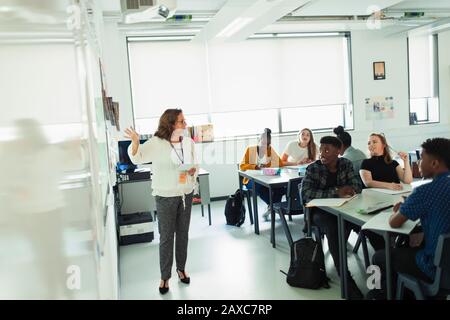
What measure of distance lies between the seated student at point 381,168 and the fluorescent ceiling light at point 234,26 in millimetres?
2308

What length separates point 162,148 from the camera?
3.24 meters

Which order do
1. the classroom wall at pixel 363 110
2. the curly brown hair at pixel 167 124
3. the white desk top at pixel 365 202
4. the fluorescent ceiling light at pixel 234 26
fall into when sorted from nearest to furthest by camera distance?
the white desk top at pixel 365 202 → the curly brown hair at pixel 167 124 → the fluorescent ceiling light at pixel 234 26 → the classroom wall at pixel 363 110

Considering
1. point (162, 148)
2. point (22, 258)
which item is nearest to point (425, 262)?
point (162, 148)

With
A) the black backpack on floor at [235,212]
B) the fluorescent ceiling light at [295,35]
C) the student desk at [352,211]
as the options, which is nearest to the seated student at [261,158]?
the black backpack on floor at [235,212]

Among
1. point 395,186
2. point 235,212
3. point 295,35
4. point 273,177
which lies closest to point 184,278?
point 273,177

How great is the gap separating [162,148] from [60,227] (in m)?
2.50

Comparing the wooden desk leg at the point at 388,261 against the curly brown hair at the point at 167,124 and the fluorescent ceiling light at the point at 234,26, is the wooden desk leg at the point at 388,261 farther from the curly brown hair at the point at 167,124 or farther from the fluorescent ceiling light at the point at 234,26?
the fluorescent ceiling light at the point at 234,26

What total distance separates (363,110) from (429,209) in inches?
229

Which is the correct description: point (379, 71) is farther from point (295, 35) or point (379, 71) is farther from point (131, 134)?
point (131, 134)

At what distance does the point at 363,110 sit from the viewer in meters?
7.73

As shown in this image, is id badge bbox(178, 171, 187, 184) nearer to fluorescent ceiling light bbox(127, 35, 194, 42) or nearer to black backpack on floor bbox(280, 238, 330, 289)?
black backpack on floor bbox(280, 238, 330, 289)

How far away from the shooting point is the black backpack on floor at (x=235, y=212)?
5285 millimetres

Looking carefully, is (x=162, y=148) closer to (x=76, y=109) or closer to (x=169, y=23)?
(x=76, y=109)
